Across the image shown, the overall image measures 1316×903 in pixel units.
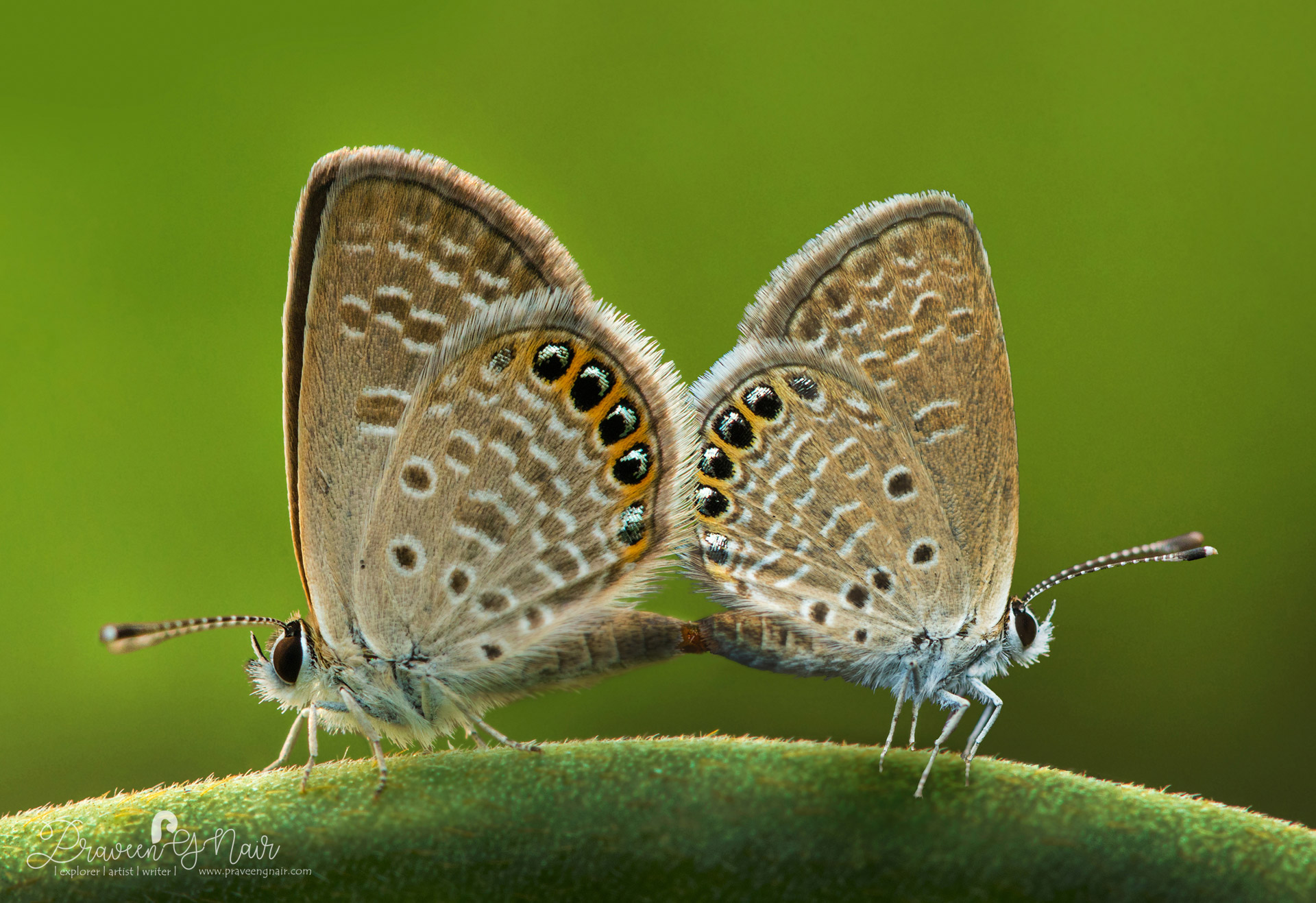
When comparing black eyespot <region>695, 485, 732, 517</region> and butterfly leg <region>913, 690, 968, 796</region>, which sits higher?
black eyespot <region>695, 485, 732, 517</region>

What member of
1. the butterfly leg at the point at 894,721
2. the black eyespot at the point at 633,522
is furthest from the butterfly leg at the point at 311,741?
the butterfly leg at the point at 894,721

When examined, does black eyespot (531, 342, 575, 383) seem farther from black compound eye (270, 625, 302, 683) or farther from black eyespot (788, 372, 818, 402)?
black compound eye (270, 625, 302, 683)

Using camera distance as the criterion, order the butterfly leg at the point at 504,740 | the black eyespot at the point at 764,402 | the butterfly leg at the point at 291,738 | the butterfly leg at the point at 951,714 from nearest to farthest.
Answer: the butterfly leg at the point at 504,740, the butterfly leg at the point at 951,714, the butterfly leg at the point at 291,738, the black eyespot at the point at 764,402

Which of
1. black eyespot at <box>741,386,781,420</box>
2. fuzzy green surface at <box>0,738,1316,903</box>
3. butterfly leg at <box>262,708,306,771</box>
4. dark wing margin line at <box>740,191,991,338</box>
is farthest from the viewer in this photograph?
black eyespot at <box>741,386,781,420</box>

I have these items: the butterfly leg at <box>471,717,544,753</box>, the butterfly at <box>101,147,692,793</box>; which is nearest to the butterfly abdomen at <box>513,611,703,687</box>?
the butterfly at <box>101,147,692,793</box>

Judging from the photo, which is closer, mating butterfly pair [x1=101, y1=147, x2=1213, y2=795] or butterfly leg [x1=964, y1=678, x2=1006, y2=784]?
butterfly leg [x1=964, y1=678, x2=1006, y2=784]

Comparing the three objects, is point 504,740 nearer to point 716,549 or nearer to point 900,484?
point 716,549

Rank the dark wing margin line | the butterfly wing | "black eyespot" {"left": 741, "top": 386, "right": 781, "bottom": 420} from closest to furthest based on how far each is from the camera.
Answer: the butterfly wing → the dark wing margin line → "black eyespot" {"left": 741, "top": 386, "right": 781, "bottom": 420}

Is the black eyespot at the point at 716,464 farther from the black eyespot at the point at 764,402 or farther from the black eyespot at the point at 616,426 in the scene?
the black eyespot at the point at 616,426

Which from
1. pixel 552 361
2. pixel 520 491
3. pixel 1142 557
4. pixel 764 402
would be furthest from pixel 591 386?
pixel 1142 557
